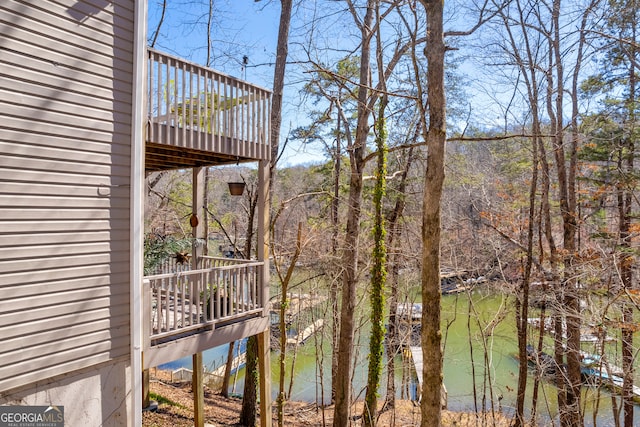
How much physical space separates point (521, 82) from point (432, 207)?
6.84m

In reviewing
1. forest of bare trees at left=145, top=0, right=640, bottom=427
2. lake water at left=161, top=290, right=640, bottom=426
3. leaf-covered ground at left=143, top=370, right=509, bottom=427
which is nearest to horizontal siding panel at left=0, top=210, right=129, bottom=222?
forest of bare trees at left=145, top=0, right=640, bottom=427

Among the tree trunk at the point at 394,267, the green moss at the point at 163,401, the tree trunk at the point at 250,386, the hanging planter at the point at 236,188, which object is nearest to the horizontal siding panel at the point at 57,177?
the hanging planter at the point at 236,188

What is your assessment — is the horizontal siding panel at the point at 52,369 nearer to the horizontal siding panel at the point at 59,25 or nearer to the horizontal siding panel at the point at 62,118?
the horizontal siding panel at the point at 62,118

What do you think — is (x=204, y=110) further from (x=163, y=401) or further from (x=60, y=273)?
(x=163, y=401)

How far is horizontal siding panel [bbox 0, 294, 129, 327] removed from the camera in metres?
2.92

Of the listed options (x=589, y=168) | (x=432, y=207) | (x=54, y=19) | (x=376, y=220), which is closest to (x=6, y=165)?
(x=54, y=19)

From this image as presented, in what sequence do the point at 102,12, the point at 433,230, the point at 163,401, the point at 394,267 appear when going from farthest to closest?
the point at 394,267 < the point at 163,401 < the point at 433,230 < the point at 102,12

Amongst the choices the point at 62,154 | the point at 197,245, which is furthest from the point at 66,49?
the point at 197,245

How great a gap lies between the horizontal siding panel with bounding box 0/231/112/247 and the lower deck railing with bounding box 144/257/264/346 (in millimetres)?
677

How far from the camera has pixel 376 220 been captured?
8.05m

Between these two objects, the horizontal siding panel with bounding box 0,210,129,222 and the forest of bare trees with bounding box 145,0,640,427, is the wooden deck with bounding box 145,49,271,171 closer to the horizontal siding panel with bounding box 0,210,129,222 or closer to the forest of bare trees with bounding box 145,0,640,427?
the horizontal siding panel with bounding box 0,210,129,222

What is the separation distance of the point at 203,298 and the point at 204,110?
2.23 metres

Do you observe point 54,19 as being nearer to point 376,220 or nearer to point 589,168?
point 376,220

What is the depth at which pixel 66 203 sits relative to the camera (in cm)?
325
